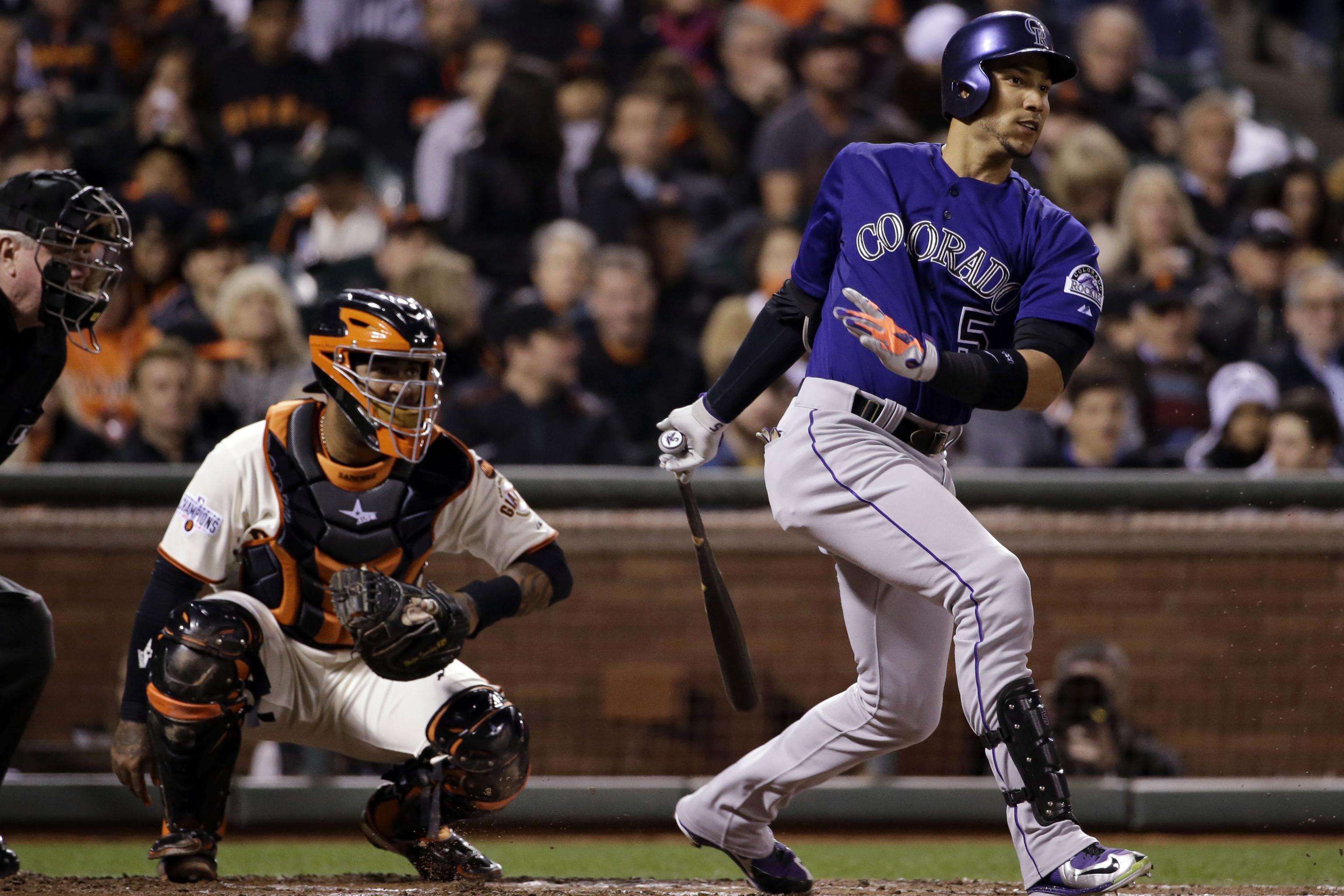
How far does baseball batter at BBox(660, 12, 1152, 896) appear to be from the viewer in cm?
269

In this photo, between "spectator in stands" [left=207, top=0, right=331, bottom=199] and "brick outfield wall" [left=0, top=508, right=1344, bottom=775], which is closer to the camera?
"brick outfield wall" [left=0, top=508, right=1344, bottom=775]

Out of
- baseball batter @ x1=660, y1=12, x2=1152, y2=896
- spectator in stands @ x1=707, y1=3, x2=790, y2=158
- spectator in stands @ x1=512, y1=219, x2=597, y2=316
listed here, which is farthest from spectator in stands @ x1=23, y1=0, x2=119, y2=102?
baseball batter @ x1=660, y1=12, x2=1152, y2=896

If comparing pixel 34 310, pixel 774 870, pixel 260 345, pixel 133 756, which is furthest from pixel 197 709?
pixel 260 345

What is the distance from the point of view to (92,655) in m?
4.65

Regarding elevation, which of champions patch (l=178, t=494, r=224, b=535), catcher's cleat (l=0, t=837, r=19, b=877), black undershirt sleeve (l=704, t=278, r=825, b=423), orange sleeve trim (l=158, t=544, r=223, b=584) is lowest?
catcher's cleat (l=0, t=837, r=19, b=877)

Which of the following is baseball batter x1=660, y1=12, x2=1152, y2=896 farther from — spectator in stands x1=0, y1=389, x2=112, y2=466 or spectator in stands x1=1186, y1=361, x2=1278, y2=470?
spectator in stands x1=0, y1=389, x2=112, y2=466

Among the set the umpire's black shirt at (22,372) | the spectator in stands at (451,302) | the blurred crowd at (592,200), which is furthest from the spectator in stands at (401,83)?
the umpire's black shirt at (22,372)

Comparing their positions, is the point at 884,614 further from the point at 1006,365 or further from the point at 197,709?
the point at 197,709

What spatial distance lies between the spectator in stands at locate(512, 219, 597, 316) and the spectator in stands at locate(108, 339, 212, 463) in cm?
153

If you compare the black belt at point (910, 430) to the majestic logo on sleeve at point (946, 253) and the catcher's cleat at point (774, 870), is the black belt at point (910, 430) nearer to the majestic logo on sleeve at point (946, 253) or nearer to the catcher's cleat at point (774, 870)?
the majestic logo on sleeve at point (946, 253)

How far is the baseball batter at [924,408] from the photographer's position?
8.81 feet

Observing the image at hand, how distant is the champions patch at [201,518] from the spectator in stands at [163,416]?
1937 mm

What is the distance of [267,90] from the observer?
755 cm

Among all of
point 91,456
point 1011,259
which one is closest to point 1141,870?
point 1011,259
